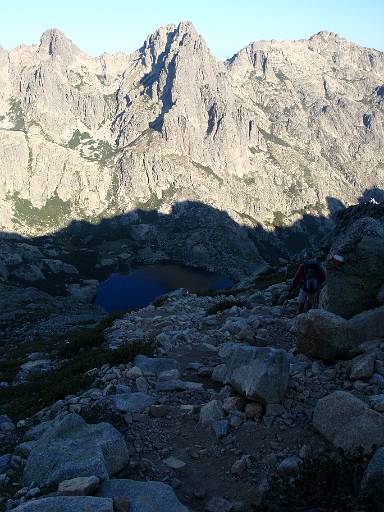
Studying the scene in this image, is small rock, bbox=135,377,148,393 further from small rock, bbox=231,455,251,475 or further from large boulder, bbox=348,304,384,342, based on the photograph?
large boulder, bbox=348,304,384,342

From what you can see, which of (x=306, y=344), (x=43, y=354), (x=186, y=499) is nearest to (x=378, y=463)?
(x=186, y=499)

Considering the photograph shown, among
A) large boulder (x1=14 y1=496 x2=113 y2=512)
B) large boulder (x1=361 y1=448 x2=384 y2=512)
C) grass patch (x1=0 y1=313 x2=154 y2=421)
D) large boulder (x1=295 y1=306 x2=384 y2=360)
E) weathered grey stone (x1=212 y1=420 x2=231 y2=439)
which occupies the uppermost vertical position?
large boulder (x1=295 y1=306 x2=384 y2=360)

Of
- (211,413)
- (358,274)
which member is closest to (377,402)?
(211,413)

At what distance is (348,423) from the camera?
9.08 meters

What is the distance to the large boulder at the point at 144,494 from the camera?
7.57 meters

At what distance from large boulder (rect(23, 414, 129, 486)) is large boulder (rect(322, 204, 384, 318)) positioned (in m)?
10.2

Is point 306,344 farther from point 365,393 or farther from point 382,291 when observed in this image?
point 382,291

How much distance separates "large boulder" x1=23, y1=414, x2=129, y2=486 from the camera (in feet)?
27.8

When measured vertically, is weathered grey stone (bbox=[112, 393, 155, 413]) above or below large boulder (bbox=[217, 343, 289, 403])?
below

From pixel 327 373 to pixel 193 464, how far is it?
4.93 m

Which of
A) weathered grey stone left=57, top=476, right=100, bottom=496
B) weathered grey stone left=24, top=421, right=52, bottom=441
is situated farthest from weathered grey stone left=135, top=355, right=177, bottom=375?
weathered grey stone left=57, top=476, right=100, bottom=496

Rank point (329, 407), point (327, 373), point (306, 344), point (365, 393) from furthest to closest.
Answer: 1. point (306, 344)
2. point (327, 373)
3. point (365, 393)
4. point (329, 407)

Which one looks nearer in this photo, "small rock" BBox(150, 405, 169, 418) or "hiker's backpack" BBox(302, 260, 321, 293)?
"small rock" BBox(150, 405, 169, 418)

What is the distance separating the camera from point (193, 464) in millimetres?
9469
